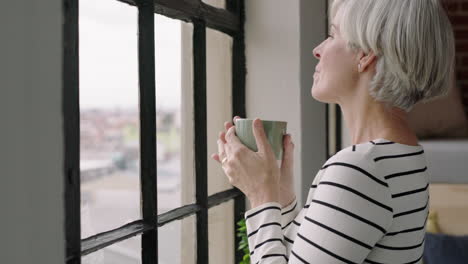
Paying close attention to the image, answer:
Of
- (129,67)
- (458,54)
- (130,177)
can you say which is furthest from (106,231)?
(458,54)

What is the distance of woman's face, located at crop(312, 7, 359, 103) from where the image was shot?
1.10 metres

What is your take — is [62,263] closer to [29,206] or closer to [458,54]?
[29,206]

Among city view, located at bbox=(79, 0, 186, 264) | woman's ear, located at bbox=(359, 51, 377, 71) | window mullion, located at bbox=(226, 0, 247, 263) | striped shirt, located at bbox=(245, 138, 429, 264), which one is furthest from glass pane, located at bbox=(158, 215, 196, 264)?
woman's ear, located at bbox=(359, 51, 377, 71)

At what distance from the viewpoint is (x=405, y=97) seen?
1.09 metres

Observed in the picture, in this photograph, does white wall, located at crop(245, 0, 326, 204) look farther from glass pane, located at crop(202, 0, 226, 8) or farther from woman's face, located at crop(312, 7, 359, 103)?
woman's face, located at crop(312, 7, 359, 103)

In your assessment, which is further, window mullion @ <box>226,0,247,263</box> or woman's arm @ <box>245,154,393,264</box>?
window mullion @ <box>226,0,247,263</box>

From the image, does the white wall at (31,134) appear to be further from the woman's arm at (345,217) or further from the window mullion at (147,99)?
the window mullion at (147,99)

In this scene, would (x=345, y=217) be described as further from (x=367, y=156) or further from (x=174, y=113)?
(x=174, y=113)

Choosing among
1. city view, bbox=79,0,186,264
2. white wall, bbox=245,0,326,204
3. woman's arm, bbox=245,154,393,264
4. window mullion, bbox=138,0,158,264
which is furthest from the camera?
white wall, bbox=245,0,326,204

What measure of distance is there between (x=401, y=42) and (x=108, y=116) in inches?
21.8

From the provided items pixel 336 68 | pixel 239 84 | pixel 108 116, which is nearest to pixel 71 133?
pixel 108 116

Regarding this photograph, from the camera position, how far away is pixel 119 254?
4.38 ft

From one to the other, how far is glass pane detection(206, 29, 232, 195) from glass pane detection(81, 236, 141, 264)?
522 millimetres

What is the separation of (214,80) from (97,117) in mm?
745
